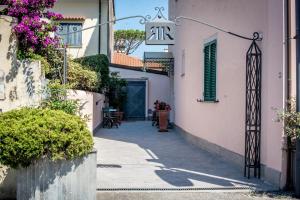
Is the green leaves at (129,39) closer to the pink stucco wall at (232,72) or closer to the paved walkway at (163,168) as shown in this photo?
the pink stucco wall at (232,72)

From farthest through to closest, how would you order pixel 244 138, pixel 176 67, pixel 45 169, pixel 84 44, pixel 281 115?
pixel 84 44
pixel 176 67
pixel 244 138
pixel 281 115
pixel 45 169

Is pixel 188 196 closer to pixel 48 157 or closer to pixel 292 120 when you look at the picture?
pixel 292 120

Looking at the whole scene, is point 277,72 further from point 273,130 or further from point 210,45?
point 210,45

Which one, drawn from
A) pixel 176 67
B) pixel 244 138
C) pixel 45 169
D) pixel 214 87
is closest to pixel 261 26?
pixel 244 138

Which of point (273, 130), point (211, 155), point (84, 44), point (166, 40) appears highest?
point (84, 44)

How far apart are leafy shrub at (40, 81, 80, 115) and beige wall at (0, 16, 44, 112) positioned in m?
0.51

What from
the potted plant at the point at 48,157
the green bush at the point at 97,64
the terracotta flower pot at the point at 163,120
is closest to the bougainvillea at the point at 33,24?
the potted plant at the point at 48,157

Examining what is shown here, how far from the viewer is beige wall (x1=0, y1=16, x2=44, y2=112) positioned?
7.01 meters

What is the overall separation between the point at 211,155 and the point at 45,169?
6.15m

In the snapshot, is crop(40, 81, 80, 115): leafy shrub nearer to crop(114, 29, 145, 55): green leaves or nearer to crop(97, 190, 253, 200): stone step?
crop(97, 190, 253, 200): stone step

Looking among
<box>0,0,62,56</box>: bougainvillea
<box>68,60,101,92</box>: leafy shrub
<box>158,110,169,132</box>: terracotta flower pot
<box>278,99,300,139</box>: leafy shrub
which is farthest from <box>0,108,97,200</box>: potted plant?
<box>158,110,169,132</box>: terracotta flower pot

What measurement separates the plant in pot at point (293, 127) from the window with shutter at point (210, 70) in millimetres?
4276

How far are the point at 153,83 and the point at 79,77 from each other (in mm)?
12265

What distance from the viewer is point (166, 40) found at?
8297 mm
